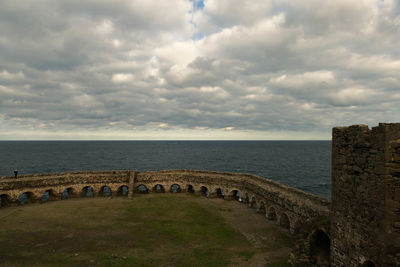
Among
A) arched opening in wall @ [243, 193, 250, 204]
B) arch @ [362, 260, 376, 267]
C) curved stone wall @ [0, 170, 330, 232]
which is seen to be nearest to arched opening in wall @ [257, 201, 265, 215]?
curved stone wall @ [0, 170, 330, 232]

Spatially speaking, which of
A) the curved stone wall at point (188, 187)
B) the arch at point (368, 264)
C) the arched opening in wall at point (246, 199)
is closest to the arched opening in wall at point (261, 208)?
the curved stone wall at point (188, 187)

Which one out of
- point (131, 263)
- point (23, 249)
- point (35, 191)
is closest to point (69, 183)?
point (35, 191)

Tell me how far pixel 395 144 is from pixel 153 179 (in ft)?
110

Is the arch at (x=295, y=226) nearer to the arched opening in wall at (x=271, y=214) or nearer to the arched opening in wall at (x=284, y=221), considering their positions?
the arched opening in wall at (x=284, y=221)

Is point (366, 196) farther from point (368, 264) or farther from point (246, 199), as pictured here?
point (246, 199)

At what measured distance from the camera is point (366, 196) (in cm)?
903

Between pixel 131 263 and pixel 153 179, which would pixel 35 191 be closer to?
pixel 153 179

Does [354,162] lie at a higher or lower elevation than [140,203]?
higher

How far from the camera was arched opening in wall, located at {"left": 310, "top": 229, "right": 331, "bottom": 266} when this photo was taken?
13254 mm

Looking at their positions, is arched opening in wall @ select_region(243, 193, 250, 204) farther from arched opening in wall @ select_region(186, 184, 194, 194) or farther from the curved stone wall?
arched opening in wall @ select_region(186, 184, 194, 194)

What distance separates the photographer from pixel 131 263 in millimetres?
17266

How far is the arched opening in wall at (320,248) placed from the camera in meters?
13.3

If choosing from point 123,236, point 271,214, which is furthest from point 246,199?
point 123,236

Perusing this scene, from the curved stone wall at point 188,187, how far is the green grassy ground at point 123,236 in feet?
7.60
